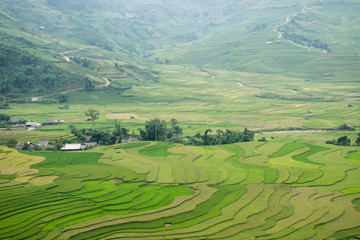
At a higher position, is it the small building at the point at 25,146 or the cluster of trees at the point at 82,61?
the cluster of trees at the point at 82,61

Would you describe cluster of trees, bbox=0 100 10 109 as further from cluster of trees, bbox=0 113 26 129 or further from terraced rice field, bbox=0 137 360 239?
terraced rice field, bbox=0 137 360 239

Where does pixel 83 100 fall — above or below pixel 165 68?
below

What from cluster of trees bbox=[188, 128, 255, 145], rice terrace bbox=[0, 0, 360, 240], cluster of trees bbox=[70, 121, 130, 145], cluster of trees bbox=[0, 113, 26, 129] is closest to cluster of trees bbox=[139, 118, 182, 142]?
rice terrace bbox=[0, 0, 360, 240]

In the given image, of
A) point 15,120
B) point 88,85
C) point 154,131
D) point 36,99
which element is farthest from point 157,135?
point 88,85

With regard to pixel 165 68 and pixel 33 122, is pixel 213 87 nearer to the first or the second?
pixel 165 68

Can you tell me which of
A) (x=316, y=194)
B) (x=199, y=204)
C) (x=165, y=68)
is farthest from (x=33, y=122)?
(x=165, y=68)

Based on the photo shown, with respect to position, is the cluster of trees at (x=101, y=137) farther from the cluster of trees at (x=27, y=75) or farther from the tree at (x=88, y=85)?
the tree at (x=88, y=85)

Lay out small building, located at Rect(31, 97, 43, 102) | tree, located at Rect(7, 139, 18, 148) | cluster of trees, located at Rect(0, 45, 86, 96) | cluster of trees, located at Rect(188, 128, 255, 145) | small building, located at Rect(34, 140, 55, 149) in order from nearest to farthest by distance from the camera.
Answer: tree, located at Rect(7, 139, 18, 148) < small building, located at Rect(34, 140, 55, 149) < cluster of trees, located at Rect(188, 128, 255, 145) < small building, located at Rect(31, 97, 43, 102) < cluster of trees, located at Rect(0, 45, 86, 96)

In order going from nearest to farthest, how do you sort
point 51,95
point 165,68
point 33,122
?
point 33,122 → point 51,95 → point 165,68

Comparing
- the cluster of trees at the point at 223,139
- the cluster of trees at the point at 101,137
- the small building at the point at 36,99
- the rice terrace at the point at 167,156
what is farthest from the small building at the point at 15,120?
the cluster of trees at the point at 223,139
